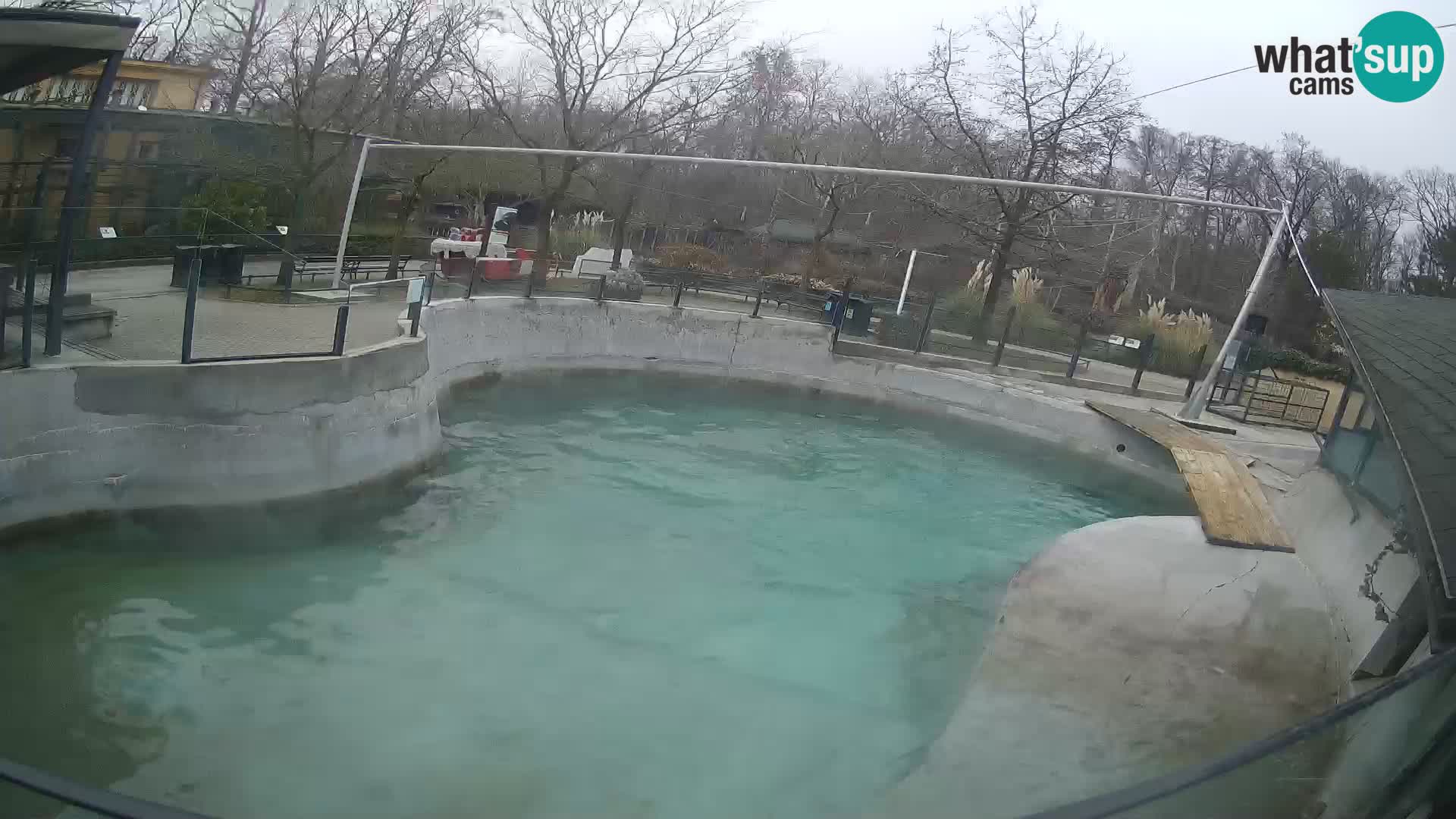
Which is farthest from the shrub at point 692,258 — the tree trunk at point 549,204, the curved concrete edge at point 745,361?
the curved concrete edge at point 745,361

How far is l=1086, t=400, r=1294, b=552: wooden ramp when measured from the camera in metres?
7.06

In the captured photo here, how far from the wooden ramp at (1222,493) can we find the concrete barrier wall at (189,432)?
24.0 ft

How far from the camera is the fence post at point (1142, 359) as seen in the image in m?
16.8

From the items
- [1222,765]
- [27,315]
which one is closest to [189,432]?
[27,315]

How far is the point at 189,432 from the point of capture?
793cm

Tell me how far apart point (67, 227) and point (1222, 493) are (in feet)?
31.5

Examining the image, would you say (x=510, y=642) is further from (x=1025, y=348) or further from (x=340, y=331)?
(x=1025, y=348)

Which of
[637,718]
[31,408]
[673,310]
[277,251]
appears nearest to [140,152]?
[277,251]

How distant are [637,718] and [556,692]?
2.05ft

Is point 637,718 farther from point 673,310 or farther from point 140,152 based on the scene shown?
point 673,310

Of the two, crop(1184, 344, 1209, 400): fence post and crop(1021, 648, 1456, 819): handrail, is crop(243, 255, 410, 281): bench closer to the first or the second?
crop(1021, 648, 1456, 819): handrail

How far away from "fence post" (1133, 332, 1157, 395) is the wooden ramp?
3.76 metres

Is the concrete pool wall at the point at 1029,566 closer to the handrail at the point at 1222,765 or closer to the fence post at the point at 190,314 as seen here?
the fence post at the point at 190,314

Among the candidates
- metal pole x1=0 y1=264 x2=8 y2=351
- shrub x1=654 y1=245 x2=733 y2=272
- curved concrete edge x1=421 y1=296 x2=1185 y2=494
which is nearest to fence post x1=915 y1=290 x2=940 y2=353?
curved concrete edge x1=421 y1=296 x2=1185 y2=494
